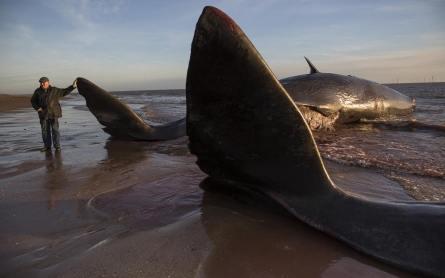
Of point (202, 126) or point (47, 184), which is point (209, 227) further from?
point (47, 184)

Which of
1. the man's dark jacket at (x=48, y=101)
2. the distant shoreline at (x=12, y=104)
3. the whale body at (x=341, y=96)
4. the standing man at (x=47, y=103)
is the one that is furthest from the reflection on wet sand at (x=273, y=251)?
the distant shoreline at (x=12, y=104)

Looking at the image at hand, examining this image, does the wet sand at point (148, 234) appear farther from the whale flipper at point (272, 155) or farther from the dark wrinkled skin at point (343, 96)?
the dark wrinkled skin at point (343, 96)

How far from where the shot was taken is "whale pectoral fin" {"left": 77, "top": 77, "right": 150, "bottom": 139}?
5.50m

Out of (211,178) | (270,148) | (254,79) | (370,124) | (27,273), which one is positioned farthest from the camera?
(370,124)

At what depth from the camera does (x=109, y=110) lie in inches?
233

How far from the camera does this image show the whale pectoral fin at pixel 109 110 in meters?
5.50

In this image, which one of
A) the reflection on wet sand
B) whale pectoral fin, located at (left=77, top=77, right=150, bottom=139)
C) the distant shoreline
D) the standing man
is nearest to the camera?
the reflection on wet sand

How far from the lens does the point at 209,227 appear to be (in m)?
2.40

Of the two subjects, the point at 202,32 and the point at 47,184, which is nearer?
the point at 202,32

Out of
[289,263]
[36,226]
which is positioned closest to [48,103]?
[36,226]

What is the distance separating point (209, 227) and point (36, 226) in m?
1.45

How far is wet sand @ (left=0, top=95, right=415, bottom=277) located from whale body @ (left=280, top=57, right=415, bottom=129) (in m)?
4.33

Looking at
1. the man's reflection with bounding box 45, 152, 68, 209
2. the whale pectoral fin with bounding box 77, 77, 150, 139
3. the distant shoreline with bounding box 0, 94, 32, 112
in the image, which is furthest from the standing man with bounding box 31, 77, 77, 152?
the distant shoreline with bounding box 0, 94, 32, 112

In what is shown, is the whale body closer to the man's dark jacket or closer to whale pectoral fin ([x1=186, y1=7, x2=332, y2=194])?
whale pectoral fin ([x1=186, y1=7, x2=332, y2=194])
